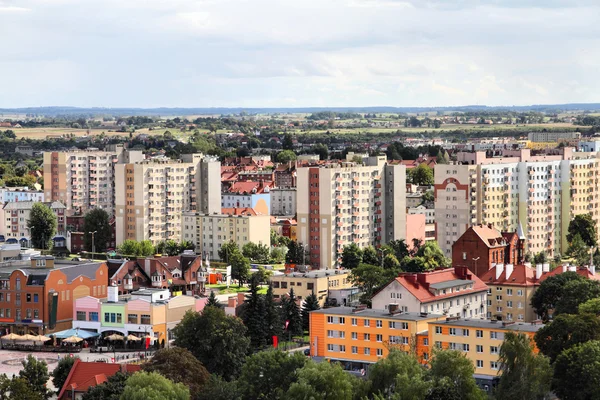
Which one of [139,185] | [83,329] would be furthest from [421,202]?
[83,329]

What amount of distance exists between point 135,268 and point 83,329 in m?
9.74

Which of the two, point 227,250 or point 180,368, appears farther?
point 227,250

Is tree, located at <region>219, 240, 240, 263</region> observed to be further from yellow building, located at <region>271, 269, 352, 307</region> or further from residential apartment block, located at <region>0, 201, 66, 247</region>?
residential apartment block, located at <region>0, 201, 66, 247</region>

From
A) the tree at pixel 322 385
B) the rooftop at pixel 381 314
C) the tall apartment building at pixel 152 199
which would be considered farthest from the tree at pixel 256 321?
the tall apartment building at pixel 152 199

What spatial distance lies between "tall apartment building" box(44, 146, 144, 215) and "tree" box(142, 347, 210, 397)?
200 feet

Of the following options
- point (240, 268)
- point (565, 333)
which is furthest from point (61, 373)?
point (240, 268)

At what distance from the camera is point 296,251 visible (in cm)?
8512

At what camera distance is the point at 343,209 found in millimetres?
87688

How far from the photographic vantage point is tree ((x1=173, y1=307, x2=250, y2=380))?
50.2 meters

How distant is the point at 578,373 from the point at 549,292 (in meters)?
17.1

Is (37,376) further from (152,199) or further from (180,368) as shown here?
(152,199)

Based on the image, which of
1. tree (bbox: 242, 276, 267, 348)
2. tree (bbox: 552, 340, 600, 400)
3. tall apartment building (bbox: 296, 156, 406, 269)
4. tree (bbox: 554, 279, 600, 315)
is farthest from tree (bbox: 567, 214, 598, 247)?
tree (bbox: 552, 340, 600, 400)

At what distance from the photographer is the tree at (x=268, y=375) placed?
141 feet

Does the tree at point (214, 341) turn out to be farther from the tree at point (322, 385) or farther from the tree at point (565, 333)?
the tree at point (565, 333)
